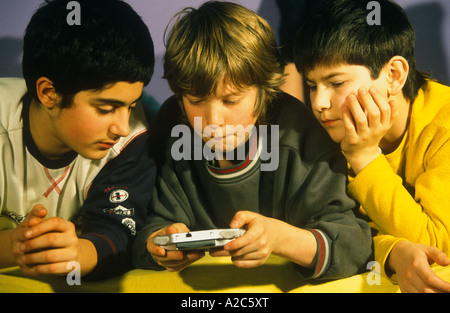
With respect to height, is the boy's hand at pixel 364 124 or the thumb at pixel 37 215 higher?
the boy's hand at pixel 364 124

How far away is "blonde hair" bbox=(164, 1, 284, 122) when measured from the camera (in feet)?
2.12

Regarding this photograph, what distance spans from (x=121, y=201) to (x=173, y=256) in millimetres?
148

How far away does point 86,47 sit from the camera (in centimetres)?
63

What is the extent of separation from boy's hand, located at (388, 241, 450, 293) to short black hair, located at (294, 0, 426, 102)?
240 mm

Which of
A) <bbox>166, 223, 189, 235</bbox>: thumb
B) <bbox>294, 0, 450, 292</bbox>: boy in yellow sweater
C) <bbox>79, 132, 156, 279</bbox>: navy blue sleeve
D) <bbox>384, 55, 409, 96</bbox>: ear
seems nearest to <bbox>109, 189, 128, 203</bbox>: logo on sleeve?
<bbox>79, 132, 156, 279</bbox>: navy blue sleeve

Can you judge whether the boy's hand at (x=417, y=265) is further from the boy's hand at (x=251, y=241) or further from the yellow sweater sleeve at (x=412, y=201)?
the boy's hand at (x=251, y=241)

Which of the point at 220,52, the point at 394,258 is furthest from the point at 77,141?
the point at 394,258

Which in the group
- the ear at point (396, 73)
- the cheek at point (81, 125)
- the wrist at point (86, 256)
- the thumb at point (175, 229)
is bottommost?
the wrist at point (86, 256)

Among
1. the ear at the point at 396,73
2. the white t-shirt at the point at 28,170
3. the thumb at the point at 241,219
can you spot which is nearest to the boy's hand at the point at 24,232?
the white t-shirt at the point at 28,170

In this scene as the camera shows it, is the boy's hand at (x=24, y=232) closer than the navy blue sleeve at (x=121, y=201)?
Yes

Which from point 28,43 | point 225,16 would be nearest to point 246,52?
point 225,16

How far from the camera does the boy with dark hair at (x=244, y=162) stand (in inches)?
24.8

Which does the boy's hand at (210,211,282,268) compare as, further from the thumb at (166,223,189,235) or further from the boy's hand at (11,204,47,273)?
the boy's hand at (11,204,47,273)

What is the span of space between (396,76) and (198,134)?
0.98 ft
